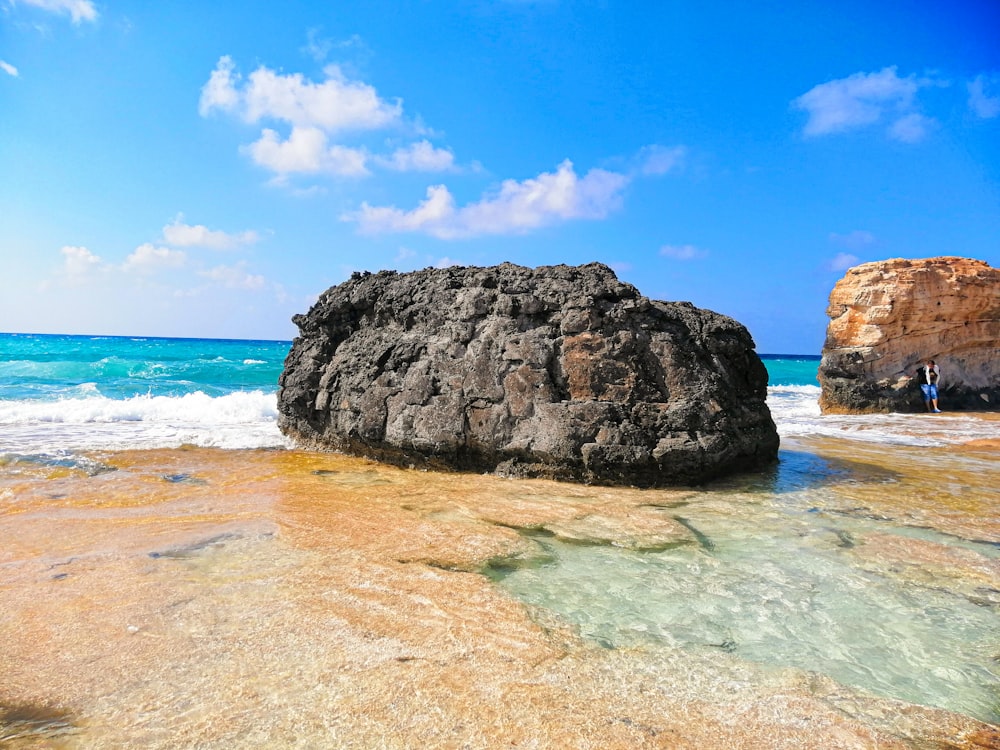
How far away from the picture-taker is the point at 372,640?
2.53 meters

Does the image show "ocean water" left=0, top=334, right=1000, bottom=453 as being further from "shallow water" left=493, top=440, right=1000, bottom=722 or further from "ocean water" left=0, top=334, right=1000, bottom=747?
"shallow water" left=493, top=440, right=1000, bottom=722

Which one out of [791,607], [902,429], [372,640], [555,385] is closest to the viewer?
[372,640]

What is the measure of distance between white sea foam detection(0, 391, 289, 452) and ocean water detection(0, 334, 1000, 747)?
1826 mm

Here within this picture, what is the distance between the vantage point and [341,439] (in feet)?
25.5

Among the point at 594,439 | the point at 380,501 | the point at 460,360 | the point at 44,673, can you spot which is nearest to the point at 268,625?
the point at 44,673

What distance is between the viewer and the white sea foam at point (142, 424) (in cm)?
830

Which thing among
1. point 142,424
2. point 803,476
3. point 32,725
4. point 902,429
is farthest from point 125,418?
point 902,429

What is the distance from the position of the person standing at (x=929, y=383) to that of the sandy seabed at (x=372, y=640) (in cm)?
1636

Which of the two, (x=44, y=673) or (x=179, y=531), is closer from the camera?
(x=44, y=673)

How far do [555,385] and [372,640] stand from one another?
4213mm

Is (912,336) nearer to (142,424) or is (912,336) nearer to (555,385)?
(555,385)

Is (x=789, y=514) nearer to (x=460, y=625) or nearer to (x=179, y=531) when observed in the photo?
(x=460, y=625)

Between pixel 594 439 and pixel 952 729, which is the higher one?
pixel 594 439

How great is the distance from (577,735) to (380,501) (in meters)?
3.45
